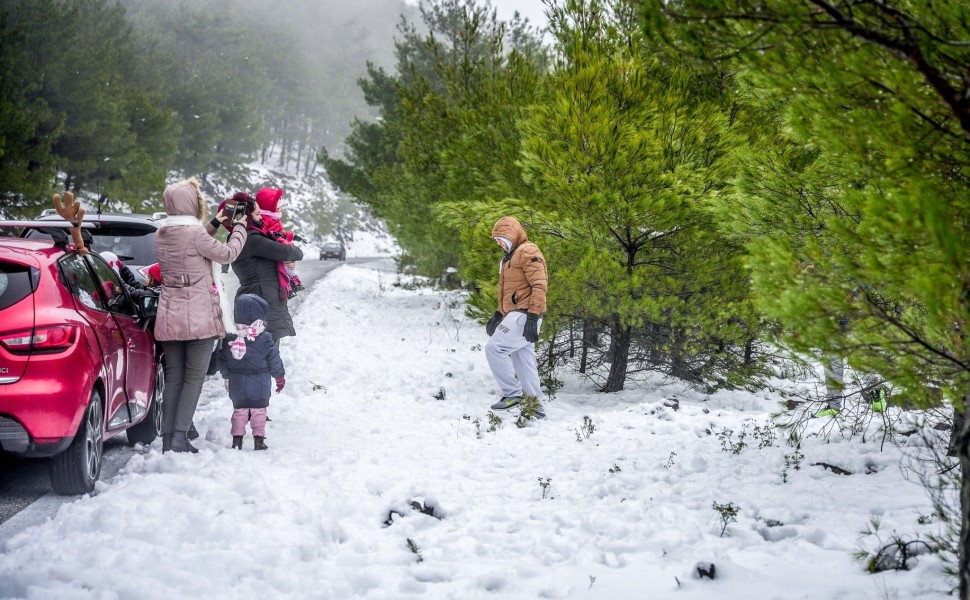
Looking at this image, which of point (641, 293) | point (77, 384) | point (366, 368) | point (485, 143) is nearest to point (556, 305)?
point (641, 293)

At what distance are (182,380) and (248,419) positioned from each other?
0.63 m

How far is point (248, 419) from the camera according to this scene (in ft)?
18.5

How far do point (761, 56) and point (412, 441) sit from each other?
4598mm

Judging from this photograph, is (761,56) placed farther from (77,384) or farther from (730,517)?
(77,384)

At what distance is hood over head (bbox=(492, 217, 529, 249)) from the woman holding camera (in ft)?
7.07

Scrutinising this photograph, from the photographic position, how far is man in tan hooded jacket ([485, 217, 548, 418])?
7.28 meters

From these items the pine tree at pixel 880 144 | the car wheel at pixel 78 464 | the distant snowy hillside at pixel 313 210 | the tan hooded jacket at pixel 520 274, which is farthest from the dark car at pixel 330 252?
the pine tree at pixel 880 144

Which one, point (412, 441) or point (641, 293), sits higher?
point (641, 293)

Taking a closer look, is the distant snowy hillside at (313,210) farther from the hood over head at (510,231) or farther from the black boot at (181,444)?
the black boot at (181,444)

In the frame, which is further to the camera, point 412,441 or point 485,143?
point 485,143

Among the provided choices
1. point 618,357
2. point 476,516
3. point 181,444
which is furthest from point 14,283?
point 618,357

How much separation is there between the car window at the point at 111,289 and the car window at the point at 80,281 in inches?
4.1

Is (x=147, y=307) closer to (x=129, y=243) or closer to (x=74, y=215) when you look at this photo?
(x=74, y=215)

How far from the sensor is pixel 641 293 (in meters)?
8.09
